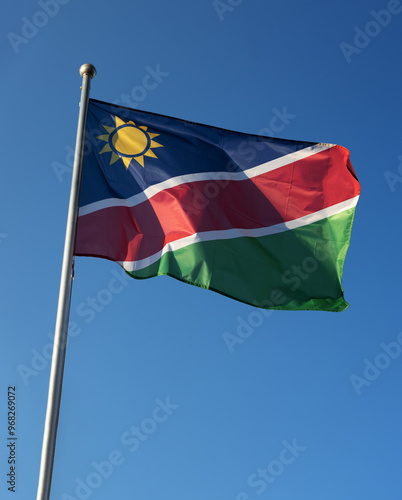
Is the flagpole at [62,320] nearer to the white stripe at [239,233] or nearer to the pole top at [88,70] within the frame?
the pole top at [88,70]

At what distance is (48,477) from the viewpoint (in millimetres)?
6758

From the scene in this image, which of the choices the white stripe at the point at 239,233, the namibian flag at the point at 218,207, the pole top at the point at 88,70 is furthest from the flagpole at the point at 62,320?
the white stripe at the point at 239,233

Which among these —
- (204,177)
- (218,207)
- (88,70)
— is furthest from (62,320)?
(88,70)

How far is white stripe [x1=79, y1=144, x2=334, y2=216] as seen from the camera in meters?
9.29

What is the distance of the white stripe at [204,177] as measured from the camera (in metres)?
9.29

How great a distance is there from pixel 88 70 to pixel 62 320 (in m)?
4.14

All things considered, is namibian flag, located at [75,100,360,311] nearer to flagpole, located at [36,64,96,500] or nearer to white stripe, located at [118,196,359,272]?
white stripe, located at [118,196,359,272]

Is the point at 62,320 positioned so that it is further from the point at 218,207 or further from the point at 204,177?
the point at 204,177

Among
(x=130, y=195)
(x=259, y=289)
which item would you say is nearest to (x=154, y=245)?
(x=130, y=195)

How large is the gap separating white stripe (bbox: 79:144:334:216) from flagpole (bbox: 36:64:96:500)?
628 mm

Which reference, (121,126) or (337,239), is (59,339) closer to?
(121,126)

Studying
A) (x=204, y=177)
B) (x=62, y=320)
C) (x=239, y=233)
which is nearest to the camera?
(x=62, y=320)

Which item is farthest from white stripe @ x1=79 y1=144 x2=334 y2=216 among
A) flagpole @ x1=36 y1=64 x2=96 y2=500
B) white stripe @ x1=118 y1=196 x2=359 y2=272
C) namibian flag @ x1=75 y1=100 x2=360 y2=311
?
white stripe @ x1=118 y1=196 x2=359 y2=272

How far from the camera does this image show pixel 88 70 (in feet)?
31.9
